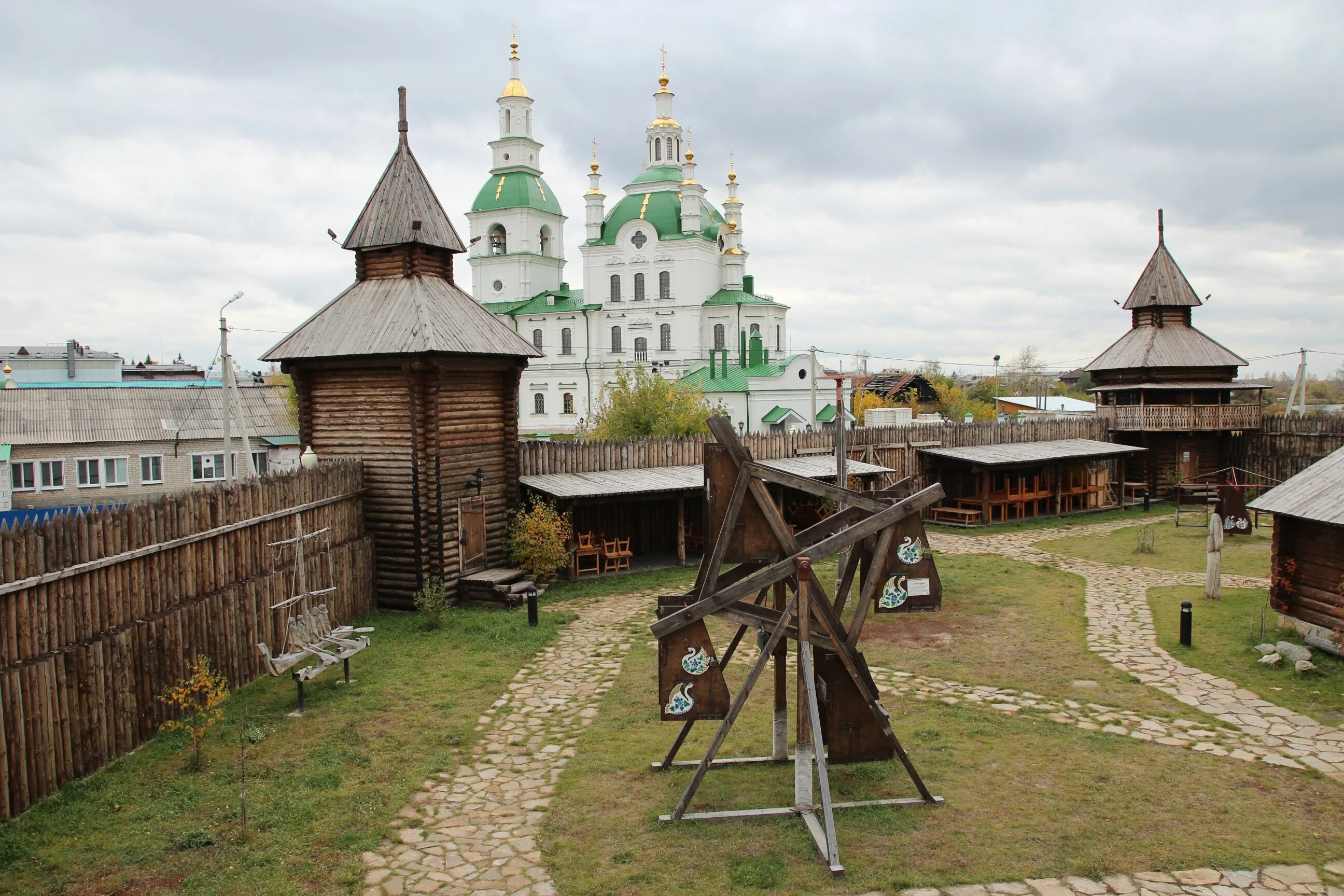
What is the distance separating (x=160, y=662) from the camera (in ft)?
31.7

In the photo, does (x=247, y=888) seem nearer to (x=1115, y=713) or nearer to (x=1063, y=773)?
(x=1063, y=773)

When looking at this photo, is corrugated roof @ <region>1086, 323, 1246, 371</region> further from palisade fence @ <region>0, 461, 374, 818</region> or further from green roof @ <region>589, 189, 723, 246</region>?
green roof @ <region>589, 189, 723, 246</region>

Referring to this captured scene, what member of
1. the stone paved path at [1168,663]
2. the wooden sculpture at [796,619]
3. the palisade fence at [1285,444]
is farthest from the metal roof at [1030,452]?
the wooden sculpture at [796,619]

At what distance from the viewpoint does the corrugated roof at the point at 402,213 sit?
1648cm

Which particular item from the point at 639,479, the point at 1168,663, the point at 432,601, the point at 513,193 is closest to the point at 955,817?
the point at 1168,663

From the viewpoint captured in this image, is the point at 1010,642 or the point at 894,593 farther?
the point at 1010,642

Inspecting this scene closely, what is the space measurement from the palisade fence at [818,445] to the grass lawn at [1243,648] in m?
8.96

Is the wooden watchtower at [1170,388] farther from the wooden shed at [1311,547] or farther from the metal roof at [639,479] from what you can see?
the wooden shed at [1311,547]

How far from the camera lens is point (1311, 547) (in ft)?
41.4

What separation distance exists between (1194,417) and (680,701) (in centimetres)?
2839

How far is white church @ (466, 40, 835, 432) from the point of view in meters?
58.9

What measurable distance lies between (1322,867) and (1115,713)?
3.46 m

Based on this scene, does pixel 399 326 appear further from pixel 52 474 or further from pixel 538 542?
pixel 52 474

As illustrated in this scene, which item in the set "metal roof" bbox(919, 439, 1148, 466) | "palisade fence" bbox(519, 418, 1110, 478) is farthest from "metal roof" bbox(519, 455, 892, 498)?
"metal roof" bbox(919, 439, 1148, 466)
